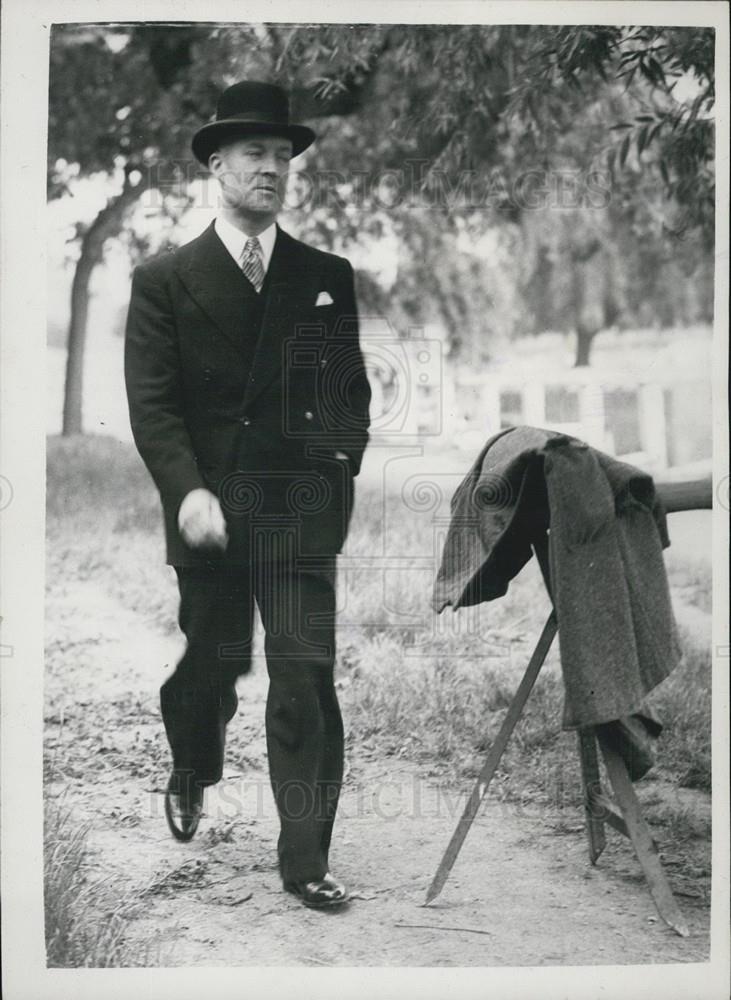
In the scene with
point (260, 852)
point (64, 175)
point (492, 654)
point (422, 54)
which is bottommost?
point (260, 852)

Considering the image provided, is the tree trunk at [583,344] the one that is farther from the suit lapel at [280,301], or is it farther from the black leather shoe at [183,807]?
the black leather shoe at [183,807]

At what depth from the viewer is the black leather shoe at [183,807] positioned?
11.3 ft

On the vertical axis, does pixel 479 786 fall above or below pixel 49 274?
below

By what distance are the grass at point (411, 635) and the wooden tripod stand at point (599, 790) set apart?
128mm

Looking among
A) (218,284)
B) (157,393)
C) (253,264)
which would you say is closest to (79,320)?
(157,393)

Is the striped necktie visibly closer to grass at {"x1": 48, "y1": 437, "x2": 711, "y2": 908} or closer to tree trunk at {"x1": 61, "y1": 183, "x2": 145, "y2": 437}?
tree trunk at {"x1": 61, "y1": 183, "x2": 145, "y2": 437}

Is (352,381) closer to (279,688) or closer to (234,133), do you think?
(234,133)

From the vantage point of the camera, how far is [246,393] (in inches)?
135

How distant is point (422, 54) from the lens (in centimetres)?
350

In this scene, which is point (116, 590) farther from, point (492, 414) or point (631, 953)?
point (631, 953)

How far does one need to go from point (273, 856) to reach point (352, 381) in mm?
1406

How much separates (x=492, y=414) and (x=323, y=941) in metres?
1.60

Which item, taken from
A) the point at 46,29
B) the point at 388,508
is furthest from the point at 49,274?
the point at 388,508

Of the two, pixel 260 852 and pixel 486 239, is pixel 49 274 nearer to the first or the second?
pixel 486 239
